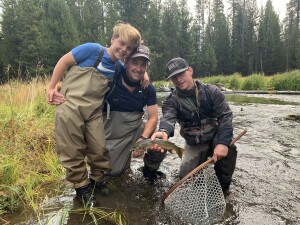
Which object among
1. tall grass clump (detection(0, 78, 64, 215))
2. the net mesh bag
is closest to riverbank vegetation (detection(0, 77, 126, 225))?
tall grass clump (detection(0, 78, 64, 215))

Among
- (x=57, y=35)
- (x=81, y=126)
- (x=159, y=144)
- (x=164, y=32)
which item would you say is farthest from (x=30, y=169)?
(x=164, y=32)

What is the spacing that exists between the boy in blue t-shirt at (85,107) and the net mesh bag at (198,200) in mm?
1033

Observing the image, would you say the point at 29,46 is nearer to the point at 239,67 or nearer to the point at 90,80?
the point at 239,67

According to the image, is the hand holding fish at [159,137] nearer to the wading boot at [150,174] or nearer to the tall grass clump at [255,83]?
the wading boot at [150,174]

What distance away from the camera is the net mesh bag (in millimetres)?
3350

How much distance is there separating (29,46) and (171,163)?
132ft

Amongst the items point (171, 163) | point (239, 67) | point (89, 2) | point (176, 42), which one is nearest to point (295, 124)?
point (171, 163)

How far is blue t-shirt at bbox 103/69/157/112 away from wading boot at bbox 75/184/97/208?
1.25 meters

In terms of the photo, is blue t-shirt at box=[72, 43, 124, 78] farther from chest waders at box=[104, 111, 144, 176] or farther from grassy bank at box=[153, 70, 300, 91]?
grassy bank at box=[153, 70, 300, 91]

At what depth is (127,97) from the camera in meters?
4.38

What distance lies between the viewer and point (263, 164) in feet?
17.4

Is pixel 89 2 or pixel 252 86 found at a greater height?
pixel 89 2

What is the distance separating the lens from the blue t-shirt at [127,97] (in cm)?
433

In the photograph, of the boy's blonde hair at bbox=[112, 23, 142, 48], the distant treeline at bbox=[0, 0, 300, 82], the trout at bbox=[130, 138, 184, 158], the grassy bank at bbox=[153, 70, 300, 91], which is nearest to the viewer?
the trout at bbox=[130, 138, 184, 158]
